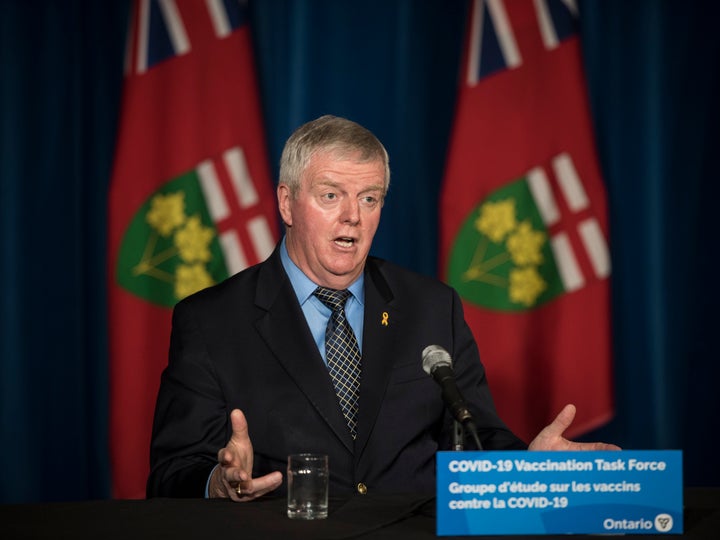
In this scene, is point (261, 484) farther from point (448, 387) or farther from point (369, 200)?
point (369, 200)

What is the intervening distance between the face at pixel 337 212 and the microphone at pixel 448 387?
0.78 m

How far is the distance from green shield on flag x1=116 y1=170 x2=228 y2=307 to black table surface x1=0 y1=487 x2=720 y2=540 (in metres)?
2.08

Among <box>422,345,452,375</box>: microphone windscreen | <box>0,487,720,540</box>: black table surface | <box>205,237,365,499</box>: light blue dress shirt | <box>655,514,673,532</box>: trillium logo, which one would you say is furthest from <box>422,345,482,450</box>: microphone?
<box>205,237,365,499</box>: light blue dress shirt

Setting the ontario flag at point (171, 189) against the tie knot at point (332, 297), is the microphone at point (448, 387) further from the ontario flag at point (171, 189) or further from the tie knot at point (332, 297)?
the ontario flag at point (171, 189)

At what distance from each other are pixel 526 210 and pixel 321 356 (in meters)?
1.86

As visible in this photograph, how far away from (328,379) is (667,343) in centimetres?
225

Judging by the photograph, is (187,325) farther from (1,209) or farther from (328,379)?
(1,209)

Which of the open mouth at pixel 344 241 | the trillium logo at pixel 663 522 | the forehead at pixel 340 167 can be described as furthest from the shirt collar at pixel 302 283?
the trillium logo at pixel 663 522

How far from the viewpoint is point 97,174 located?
395 centimetres

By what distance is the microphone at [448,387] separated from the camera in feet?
5.48

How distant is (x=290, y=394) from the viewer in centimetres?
245

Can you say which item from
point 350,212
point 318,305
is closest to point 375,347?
point 318,305

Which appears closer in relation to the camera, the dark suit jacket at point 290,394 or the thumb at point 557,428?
the thumb at point 557,428

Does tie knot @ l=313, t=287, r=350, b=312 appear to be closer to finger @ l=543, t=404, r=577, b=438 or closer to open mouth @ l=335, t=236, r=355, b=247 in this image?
open mouth @ l=335, t=236, r=355, b=247
